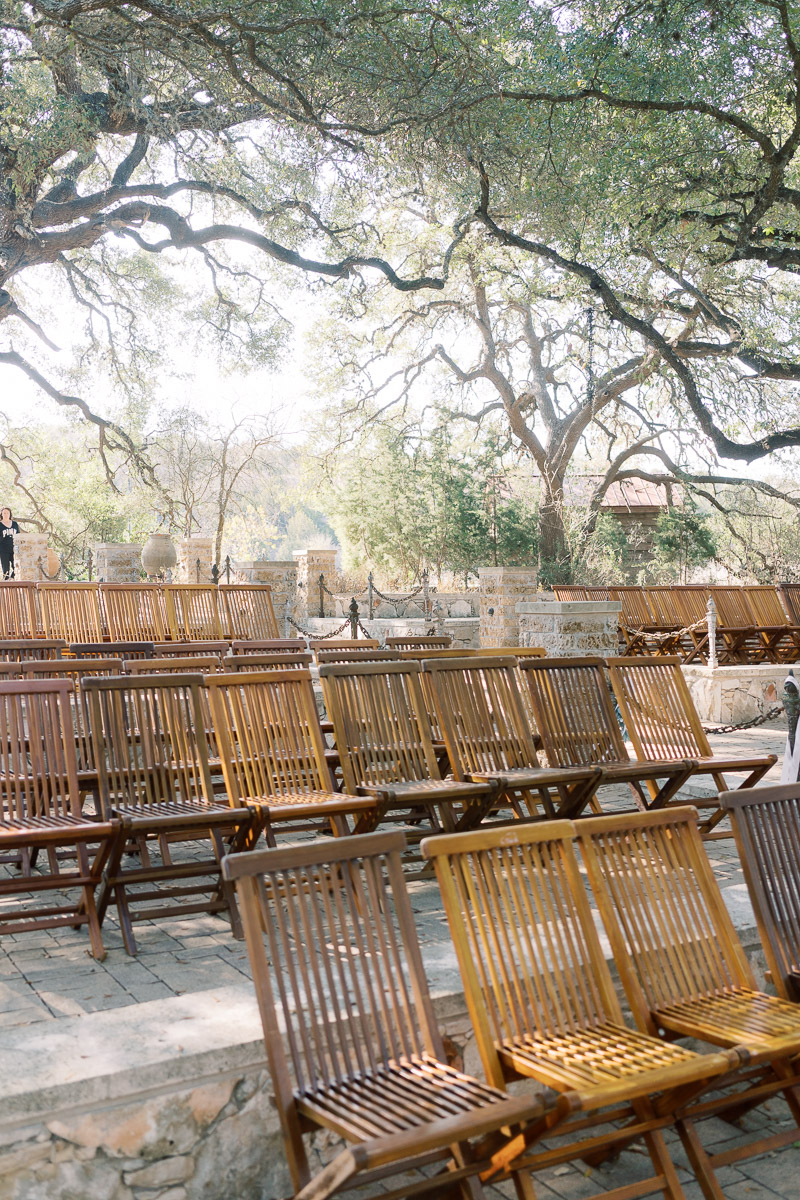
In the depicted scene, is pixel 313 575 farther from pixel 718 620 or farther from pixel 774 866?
pixel 774 866

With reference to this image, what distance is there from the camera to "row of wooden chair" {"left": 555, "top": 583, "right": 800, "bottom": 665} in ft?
39.9

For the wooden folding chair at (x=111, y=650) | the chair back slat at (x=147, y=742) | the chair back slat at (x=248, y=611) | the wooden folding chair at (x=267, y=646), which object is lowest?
the chair back slat at (x=147, y=742)

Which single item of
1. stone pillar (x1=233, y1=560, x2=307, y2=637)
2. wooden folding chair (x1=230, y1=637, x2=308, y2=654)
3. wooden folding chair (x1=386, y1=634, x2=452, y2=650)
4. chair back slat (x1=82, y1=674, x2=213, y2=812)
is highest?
stone pillar (x1=233, y1=560, x2=307, y2=637)

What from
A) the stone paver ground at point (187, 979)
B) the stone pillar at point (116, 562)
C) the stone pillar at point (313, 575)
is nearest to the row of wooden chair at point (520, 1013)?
the stone paver ground at point (187, 979)

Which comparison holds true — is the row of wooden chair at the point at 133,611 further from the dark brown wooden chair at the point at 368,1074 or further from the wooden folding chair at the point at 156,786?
the dark brown wooden chair at the point at 368,1074

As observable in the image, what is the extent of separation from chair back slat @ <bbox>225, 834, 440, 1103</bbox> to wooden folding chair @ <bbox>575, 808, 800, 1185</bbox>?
21.3 inches

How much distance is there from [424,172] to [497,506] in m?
11.8

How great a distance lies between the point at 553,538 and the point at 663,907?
56.8 ft

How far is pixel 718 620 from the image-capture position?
12.4m

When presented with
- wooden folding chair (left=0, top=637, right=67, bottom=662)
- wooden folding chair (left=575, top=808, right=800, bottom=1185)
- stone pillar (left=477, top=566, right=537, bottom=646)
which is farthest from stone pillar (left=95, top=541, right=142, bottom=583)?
wooden folding chair (left=575, top=808, right=800, bottom=1185)

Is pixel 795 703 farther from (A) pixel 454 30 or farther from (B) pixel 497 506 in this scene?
(B) pixel 497 506

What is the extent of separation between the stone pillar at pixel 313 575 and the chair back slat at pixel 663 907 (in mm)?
15361

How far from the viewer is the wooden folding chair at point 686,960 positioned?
269 centimetres

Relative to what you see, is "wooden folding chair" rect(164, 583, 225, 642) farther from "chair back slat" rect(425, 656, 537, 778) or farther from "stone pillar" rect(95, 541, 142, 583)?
"chair back slat" rect(425, 656, 537, 778)
